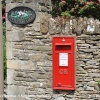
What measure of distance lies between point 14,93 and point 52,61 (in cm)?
87

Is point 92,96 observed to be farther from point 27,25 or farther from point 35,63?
point 27,25

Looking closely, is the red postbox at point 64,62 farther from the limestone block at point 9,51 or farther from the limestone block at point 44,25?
the limestone block at point 9,51

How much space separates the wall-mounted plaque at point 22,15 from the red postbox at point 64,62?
542 millimetres

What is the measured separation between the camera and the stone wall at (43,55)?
570 centimetres

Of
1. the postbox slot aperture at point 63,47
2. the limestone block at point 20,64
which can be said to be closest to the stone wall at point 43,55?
the limestone block at point 20,64

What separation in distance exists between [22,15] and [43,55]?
757 mm

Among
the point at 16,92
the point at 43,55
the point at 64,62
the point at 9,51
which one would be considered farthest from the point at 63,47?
the point at 16,92

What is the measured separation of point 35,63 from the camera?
5.86 m

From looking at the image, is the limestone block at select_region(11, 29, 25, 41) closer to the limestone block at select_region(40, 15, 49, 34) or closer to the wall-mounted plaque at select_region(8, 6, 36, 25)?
the wall-mounted plaque at select_region(8, 6, 36, 25)

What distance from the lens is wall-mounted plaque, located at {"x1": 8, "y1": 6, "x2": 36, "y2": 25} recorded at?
5.77 m

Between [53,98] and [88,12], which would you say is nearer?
[53,98]

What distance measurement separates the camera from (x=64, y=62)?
18.8ft

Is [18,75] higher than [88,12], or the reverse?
[88,12]

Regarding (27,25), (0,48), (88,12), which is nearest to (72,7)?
(88,12)
